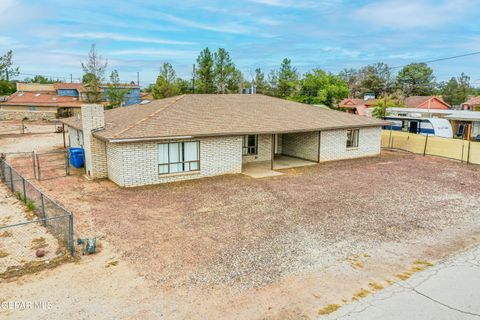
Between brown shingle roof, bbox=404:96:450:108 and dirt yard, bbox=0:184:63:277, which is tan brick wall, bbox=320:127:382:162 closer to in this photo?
dirt yard, bbox=0:184:63:277

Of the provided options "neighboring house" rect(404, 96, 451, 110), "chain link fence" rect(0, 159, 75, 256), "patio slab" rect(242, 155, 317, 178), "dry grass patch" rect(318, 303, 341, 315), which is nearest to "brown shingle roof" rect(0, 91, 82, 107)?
"patio slab" rect(242, 155, 317, 178)

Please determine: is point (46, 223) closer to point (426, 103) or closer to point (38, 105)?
point (38, 105)

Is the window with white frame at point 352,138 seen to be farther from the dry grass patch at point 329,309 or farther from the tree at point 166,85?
the tree at point 166,85

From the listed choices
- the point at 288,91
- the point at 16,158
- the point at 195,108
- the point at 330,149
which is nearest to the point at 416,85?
the point at 288,91

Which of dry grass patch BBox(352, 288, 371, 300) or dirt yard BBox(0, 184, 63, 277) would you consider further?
dirt yard BBox(0, 184, 63, 277)

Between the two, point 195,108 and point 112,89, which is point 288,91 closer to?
point 112,89

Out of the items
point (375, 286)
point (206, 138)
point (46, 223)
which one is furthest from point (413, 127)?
point (46, 223)
